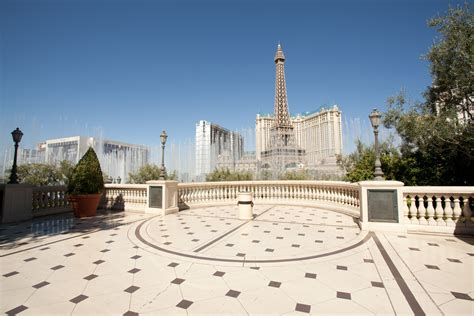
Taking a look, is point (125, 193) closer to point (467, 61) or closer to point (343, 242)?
point (343, 242)

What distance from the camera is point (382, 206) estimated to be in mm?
6707

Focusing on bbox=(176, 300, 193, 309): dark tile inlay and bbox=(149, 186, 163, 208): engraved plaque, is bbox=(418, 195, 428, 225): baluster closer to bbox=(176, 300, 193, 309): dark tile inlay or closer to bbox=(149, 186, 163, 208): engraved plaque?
bbox=(176, 300, 193, 309): dark tile inlay

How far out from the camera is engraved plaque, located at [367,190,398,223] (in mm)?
6594

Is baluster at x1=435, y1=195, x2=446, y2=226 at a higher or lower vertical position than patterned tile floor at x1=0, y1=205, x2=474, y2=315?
higher

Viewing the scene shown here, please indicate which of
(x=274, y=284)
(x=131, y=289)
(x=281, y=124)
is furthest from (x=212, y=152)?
(x=281, y=124)

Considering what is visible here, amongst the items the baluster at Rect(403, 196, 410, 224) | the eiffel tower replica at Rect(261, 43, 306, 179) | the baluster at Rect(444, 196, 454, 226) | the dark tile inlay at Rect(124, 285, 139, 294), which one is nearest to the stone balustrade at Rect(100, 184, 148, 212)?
the dark tile inlay at Rect(124, 285, 139, 294)

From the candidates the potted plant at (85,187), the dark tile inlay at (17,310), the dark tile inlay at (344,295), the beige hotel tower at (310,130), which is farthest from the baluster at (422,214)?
the beige hotel tower at (310,130)

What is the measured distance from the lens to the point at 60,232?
688 cm

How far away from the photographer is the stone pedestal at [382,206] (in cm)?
655

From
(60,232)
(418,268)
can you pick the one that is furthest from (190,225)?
(418,268)

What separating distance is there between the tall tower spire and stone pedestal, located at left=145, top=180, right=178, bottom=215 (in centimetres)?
6880

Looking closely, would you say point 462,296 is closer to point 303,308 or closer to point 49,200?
point 303,308

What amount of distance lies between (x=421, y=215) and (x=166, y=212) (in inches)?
347

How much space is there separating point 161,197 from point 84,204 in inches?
Result: 113
